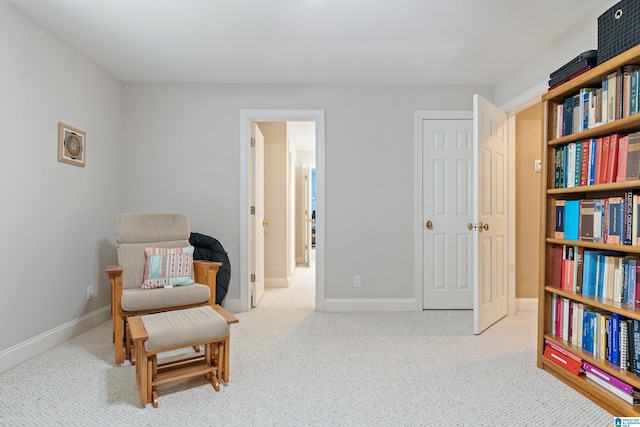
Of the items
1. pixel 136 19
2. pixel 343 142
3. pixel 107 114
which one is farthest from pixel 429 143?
pixel 107 114

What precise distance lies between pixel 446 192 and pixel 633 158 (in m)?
1.92

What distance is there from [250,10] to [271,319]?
2578 mm

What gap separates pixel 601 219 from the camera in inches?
76.0

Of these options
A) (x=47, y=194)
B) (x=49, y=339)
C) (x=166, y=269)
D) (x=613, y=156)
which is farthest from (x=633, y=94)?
(x=49, y=339)

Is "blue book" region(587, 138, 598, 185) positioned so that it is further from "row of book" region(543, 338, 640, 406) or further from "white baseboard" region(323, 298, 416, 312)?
"white baseboard" region(323, 298, 416, 312)

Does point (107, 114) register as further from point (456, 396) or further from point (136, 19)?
point (456, 396)

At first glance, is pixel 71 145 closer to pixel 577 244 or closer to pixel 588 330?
pixel 577 244

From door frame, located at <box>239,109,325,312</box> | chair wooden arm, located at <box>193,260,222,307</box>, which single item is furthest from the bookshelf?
chair wooden arm, located at <box>193,260,222,307</box>

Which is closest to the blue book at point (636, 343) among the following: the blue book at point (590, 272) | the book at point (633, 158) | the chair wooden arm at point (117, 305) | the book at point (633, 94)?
the blue book at point (590, 272)

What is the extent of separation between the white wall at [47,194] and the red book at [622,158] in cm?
359

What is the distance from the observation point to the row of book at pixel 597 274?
5.83ft

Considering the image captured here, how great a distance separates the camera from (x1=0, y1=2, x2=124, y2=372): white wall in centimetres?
226

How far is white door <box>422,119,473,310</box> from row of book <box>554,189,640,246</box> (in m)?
1.38

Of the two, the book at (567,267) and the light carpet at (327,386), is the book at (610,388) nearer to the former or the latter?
the light carpet at (327,386)
